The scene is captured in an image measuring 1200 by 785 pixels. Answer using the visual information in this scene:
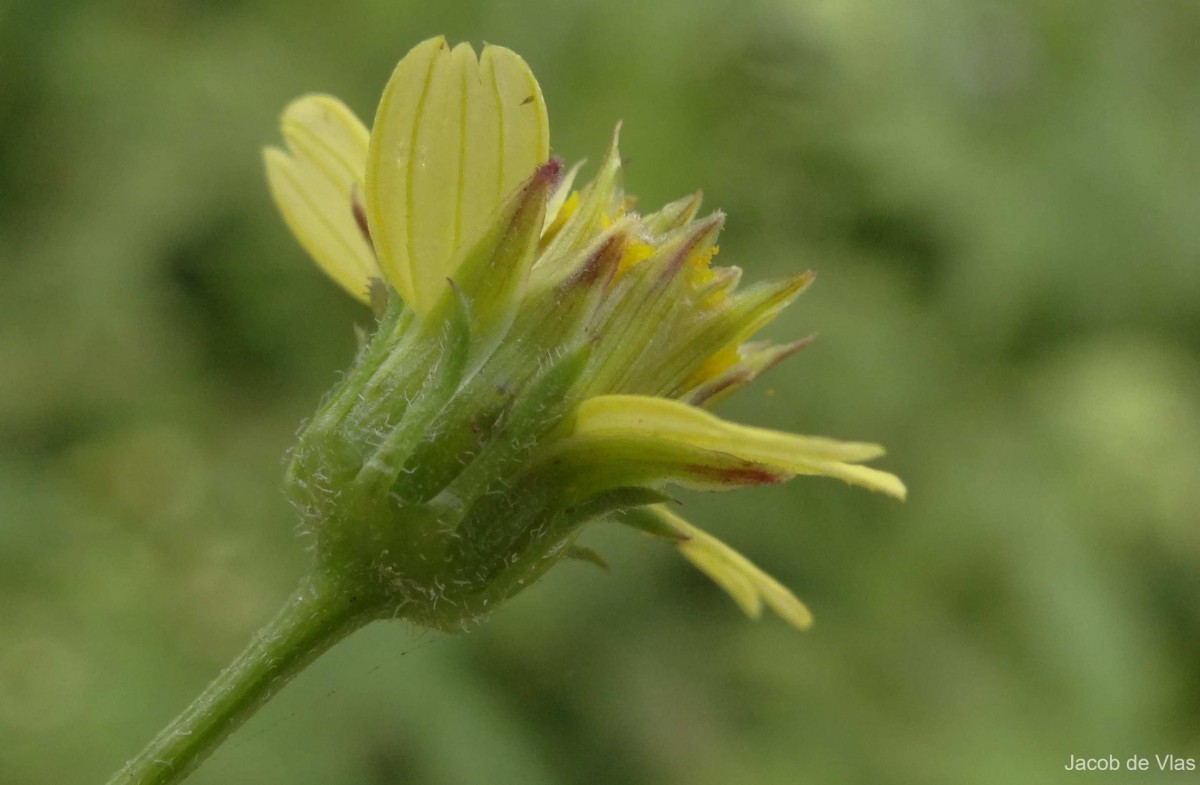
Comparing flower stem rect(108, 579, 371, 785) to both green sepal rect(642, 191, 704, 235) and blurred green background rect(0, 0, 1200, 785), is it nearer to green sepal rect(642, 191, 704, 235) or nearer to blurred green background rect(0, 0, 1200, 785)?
green sepal rect(642, 191, 704, 235)

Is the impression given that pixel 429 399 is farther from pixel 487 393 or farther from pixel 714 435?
pixel 714 435

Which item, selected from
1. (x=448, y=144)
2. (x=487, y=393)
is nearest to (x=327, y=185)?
(x=448, y=144)

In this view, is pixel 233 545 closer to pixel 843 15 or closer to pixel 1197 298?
pixel 843 15

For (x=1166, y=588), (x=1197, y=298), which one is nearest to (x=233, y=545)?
(x=1166, y=588)

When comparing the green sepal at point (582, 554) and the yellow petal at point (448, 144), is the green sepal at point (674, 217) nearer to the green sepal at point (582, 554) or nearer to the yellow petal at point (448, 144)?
the yellow petal at point (448, 144)

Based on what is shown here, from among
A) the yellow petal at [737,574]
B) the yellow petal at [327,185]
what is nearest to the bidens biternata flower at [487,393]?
the yellow petal at [737,574]

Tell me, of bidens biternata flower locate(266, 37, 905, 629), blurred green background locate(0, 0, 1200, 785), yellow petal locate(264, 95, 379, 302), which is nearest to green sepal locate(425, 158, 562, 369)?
bidens biternata flower locate(266, 37, 905, 629)
